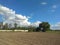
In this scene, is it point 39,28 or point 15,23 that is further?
point 15,23

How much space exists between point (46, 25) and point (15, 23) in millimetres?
24207

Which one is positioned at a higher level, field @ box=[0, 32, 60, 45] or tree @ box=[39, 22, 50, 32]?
tree @ box=[39, 22, 50, 32]

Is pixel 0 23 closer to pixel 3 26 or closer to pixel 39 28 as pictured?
pixel 3 26

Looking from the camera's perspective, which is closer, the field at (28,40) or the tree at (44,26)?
the field at (28,40)

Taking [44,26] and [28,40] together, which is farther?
[44,26]

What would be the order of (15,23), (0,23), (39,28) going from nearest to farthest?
(39,28) → (0,23) → (15,23)

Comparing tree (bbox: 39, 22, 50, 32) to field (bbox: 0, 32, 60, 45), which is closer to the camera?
field (bbox: 0, 32, 60, 45)

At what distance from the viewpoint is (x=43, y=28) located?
3533 inches

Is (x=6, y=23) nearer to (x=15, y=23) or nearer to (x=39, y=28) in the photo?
(x=15, y=23)

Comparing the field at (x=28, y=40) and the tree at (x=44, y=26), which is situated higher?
the tree at (x=44, y=26)

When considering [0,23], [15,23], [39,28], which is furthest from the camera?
[15,23]

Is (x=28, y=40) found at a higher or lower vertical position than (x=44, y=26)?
lower

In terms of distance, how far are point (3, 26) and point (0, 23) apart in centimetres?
372

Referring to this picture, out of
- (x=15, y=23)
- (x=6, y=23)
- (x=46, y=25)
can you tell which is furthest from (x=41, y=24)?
(x=6, y=23)
